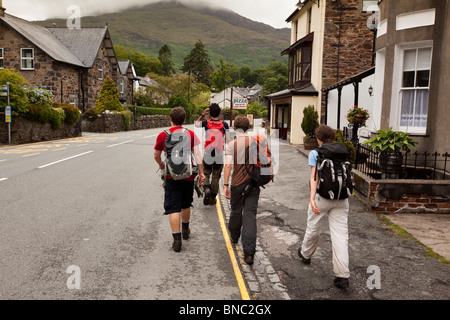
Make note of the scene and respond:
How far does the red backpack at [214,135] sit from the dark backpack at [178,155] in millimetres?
2413

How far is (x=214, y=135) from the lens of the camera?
26.0ft

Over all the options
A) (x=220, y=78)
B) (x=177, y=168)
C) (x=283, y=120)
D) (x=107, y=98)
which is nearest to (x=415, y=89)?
(x=177, y=168)

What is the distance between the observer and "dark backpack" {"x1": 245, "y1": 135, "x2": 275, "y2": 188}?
5242 millimetres

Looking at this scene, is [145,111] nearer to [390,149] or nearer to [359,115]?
[359,115]

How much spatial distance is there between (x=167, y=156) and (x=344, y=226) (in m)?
2.39

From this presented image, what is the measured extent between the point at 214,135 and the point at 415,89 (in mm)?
5417

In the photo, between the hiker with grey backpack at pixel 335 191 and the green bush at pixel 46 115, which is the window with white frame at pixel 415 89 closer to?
the hiker with grey backpack at pixel 335 191

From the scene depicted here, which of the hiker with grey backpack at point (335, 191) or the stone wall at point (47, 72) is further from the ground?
the stone wall at point (47, 72)

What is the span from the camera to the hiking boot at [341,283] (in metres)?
4.38

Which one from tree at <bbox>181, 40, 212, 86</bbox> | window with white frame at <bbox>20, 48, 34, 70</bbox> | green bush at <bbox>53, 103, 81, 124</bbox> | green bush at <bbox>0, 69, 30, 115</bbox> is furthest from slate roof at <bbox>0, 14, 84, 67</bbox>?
tree at <bbox>181, 40, 212, 86</bbox>

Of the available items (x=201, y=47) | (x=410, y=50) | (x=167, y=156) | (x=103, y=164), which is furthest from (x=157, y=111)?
(x=201, y=47)

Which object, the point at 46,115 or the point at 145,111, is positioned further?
the point at 145,111

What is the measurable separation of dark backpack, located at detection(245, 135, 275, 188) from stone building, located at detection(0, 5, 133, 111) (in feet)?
107

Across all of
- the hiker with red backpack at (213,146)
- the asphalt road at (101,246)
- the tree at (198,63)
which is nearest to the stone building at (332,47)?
the asphalt road at (101,246)
